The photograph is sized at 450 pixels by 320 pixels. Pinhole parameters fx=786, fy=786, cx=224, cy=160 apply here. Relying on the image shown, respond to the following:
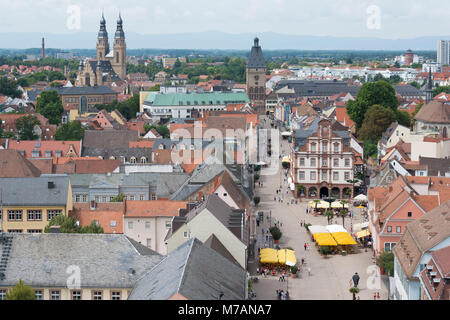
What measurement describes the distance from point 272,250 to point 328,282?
5078mm

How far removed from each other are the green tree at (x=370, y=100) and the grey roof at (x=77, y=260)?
7313cm

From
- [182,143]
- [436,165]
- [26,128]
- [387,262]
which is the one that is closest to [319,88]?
[26,128]

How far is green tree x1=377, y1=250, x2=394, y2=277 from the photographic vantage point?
38906mm

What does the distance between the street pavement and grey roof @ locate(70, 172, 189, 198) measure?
660cm

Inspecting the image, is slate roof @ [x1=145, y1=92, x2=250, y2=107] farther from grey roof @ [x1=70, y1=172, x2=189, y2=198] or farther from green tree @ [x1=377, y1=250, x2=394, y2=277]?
green tree @ [x1=377, y1=250, x2=394, y2=277]

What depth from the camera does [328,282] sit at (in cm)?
4044

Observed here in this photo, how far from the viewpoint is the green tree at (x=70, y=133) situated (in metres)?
84.8

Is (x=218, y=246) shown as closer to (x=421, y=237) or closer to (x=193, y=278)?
(x=421, y=237)

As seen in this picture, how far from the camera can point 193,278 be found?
22.4 metres

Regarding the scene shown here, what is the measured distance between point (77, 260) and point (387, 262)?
59.4 feet

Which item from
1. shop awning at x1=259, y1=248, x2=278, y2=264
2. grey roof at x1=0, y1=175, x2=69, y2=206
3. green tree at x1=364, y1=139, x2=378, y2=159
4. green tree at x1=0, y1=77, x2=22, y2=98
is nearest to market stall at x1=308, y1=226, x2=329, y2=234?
shop awning at x1=259, y1=248, x2=278, y2=264

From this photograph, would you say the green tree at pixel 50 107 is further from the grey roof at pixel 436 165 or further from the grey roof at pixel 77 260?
the grey roof at pixel 77 260
